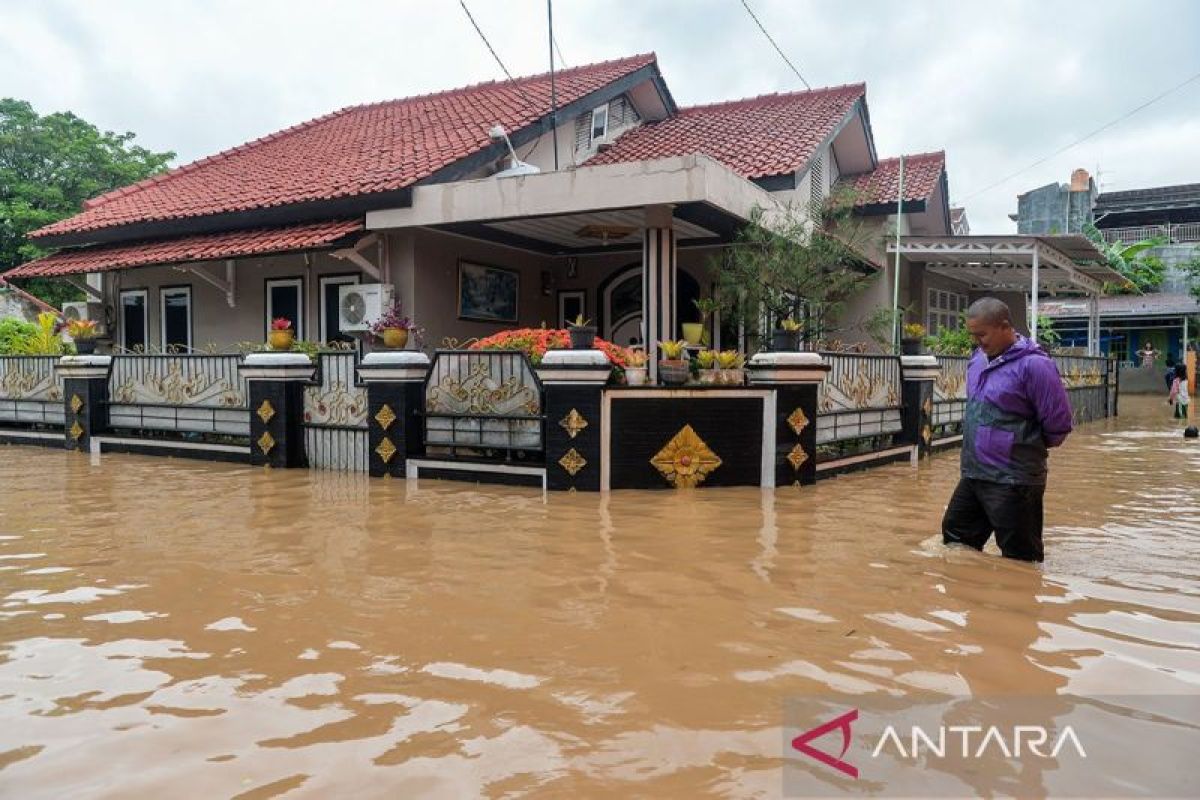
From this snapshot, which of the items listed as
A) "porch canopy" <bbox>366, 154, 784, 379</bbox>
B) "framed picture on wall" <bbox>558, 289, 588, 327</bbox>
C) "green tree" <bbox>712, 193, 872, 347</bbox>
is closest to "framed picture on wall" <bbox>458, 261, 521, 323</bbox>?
"porch canopy" <bbox>366, 154, 784, 379</bbox>

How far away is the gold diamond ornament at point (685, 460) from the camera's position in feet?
27.7

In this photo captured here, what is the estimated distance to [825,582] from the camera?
498 centimetres

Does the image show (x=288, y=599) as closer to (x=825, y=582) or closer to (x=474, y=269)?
(x=825, y=582)

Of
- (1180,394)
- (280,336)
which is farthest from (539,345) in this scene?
(1180,394)

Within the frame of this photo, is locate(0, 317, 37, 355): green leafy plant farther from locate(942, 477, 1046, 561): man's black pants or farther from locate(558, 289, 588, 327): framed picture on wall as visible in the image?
locate(942, 477, 1046, 561): man's black pants

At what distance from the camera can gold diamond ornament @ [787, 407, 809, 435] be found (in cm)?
872

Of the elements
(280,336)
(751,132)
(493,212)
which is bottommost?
(280,336)

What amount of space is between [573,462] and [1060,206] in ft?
Answer: 123

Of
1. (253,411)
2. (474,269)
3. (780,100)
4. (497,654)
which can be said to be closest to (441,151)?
(474,269)

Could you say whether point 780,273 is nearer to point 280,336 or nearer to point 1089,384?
point 280,336

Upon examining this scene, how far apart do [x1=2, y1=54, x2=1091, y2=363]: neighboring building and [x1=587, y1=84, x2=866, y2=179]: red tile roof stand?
61 mm

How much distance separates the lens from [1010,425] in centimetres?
497

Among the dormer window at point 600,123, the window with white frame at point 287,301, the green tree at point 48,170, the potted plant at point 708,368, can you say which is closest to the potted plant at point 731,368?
the potted plant at point 708,368

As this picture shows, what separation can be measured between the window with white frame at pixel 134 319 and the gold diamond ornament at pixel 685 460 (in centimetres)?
1172
